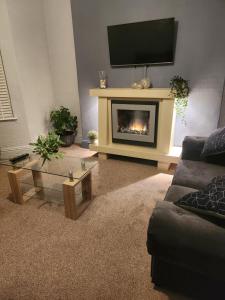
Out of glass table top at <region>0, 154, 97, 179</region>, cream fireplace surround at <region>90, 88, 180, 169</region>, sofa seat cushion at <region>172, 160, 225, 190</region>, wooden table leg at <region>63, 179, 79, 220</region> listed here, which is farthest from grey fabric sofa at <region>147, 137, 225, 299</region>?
cream fireplace surround at <region>90, 88, 180, 169</region>

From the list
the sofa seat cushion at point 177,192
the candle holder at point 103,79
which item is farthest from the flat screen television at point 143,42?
the sofa seat cushion at point 177,192

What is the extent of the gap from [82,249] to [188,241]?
101 centimetres

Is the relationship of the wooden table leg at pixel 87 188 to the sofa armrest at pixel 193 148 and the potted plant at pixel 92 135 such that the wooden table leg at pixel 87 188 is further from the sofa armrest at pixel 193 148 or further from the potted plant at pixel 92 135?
the potted plant at pixel 92 135

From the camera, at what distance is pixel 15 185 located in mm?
2203

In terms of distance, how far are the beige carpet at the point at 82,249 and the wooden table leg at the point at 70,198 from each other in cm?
7

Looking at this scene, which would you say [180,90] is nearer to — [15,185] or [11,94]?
[15,185]

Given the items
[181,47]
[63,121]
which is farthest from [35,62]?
[181,47]

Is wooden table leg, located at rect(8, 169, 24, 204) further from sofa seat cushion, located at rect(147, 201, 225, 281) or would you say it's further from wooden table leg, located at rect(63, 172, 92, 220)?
sofa seat cushion, located at rect(147, 201, 225, 281)

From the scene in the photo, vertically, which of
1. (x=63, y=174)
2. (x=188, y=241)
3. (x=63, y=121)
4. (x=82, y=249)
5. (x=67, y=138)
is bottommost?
(x=82, y=249)

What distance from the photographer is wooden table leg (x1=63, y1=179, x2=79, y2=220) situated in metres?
1.88

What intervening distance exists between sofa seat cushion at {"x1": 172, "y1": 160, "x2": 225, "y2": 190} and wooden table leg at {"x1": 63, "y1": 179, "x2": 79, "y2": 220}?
3.03ft

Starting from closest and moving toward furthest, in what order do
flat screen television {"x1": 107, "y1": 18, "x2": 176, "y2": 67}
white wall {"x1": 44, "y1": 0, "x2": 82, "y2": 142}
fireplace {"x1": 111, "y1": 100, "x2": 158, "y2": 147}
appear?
flat screen television {"x1": 107, "y1": 18, "x2": 176, "y2": 67}, fireplace {"x1": 111, "y1": 100, "x2": 158, "y2": 147}, white wall {"x1": 44, "y1": 0, "x2": 82, "y2": 142}

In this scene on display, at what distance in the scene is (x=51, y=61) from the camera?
385 centimetres

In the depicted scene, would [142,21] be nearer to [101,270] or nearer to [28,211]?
[28,211]
